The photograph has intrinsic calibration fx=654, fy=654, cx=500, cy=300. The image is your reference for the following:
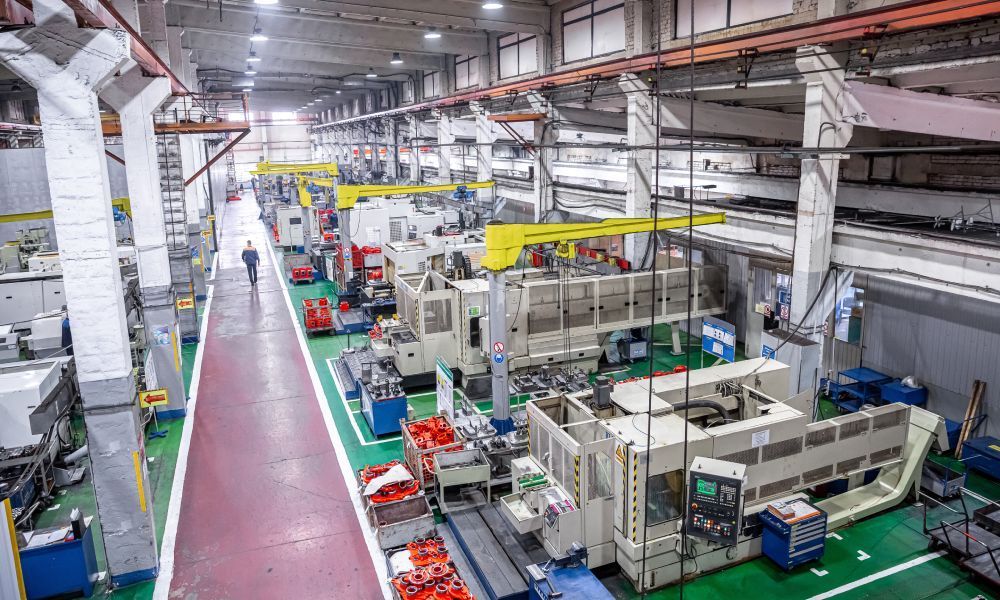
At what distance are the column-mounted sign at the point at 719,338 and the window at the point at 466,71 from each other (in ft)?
50.5

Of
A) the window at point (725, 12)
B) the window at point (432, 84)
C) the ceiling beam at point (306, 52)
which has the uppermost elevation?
the ceiling beam at point (306, 52)

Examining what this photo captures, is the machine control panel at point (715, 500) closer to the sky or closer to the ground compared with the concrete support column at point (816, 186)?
closer to the ground

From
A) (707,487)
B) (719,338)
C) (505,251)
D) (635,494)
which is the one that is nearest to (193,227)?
(505,251)

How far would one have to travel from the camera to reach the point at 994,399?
977cm

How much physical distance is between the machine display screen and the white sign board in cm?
404

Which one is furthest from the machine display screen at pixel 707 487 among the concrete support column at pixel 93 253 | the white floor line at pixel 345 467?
the concrete support column at pixel 93 253

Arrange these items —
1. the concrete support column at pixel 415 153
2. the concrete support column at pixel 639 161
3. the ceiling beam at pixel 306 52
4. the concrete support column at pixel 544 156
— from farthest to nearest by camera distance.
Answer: the concrete support column at pixel 415 153 < the ceiling beam at pixel 306 52 < the concrete support column at pixel 544 156 < the concrete support column at pixel 639 161

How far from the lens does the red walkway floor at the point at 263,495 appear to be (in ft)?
24.2

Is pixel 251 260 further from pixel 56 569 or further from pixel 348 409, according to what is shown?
pixel 56 569

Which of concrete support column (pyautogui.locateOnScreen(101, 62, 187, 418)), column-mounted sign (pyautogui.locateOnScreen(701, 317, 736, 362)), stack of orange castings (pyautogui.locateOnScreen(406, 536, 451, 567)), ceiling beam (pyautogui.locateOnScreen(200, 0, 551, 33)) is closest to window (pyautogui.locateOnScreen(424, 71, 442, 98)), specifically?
ceiling beam (pyautogui.locateOnScreen(200, 0, 551, 33))

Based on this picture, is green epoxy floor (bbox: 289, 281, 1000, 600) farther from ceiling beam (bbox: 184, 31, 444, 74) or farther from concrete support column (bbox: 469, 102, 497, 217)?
ceiling beam (bbox: 184, 31, 444, 74)

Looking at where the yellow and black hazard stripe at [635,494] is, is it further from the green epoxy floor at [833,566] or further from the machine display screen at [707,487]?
the green epoxy floor at [833,566]

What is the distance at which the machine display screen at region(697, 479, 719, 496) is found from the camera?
20.5ft

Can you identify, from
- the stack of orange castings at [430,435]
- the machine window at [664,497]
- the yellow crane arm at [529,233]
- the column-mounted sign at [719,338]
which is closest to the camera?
the machine window at [664,497]
